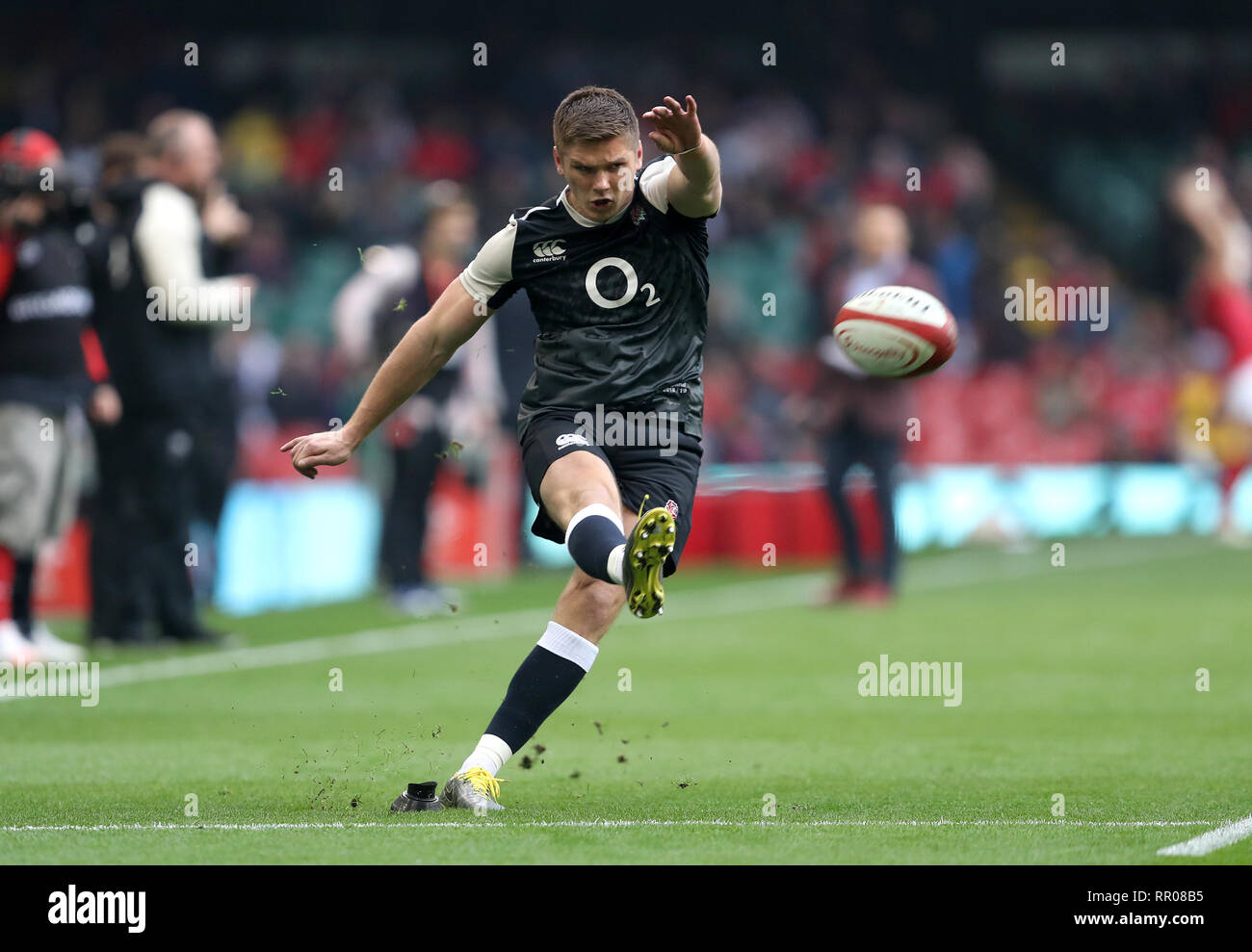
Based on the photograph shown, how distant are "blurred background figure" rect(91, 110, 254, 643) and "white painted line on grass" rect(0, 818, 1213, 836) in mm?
5857

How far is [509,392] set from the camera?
53.6 feet

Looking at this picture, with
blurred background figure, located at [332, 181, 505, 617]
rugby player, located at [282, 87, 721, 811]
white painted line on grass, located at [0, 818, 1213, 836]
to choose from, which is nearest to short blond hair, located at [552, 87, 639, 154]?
rugby player, located at [282, 87, 721, 811]

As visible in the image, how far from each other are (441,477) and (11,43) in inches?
506

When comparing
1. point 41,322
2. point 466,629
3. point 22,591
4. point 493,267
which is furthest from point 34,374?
point 493,267

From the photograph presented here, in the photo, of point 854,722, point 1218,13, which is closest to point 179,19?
point 1218,13

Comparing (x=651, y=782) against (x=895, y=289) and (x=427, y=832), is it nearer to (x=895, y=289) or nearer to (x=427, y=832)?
(x=427, y=832)

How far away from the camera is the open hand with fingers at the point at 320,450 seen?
6074 millimetres

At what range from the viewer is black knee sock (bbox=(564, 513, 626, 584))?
555 cm

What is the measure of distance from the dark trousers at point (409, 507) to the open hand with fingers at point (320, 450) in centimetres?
743

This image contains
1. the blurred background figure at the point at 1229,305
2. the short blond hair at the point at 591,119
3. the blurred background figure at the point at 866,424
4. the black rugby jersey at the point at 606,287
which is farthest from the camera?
the blurred background figure at the point at 1229,305

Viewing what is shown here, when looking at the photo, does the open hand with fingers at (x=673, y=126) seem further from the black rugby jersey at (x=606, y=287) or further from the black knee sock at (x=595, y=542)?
the black knee sock at (x=595, y=542)

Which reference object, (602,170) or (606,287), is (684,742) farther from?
(602,170)

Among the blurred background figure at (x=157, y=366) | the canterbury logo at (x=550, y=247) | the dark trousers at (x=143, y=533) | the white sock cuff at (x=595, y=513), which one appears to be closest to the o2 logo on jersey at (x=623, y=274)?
the canterbury logo at (x=550, y=247)
